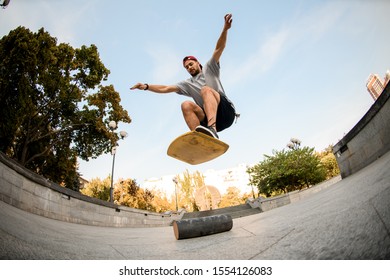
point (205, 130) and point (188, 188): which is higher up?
point (188, 188)

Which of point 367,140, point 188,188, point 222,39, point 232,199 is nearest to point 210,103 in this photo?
point 222,39

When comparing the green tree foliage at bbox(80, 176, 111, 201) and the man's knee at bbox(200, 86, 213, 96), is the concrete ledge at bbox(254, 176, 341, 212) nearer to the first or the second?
the green tree foliage at bbox(80, 176, 111, 201)

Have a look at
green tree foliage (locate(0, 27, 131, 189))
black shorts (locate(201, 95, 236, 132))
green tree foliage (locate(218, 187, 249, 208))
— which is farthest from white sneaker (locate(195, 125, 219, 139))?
green tree foliage (locate(218, 187, 249, 208))

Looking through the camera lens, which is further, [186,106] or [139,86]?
[139,86]

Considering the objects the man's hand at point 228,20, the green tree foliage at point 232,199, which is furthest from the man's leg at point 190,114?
the green tree foliage at point 232,199

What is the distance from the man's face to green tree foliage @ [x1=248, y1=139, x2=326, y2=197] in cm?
1338

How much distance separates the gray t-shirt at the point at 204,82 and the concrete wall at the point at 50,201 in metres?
3.54

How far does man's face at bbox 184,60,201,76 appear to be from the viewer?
148 inches

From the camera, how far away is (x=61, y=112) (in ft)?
41.4

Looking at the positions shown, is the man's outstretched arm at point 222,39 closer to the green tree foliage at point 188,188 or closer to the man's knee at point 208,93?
the man's knee at point 208,93

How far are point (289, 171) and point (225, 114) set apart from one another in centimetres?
1316

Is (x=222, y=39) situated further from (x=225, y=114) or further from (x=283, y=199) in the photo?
(x=283, y=199)

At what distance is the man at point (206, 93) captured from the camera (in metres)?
3.04
